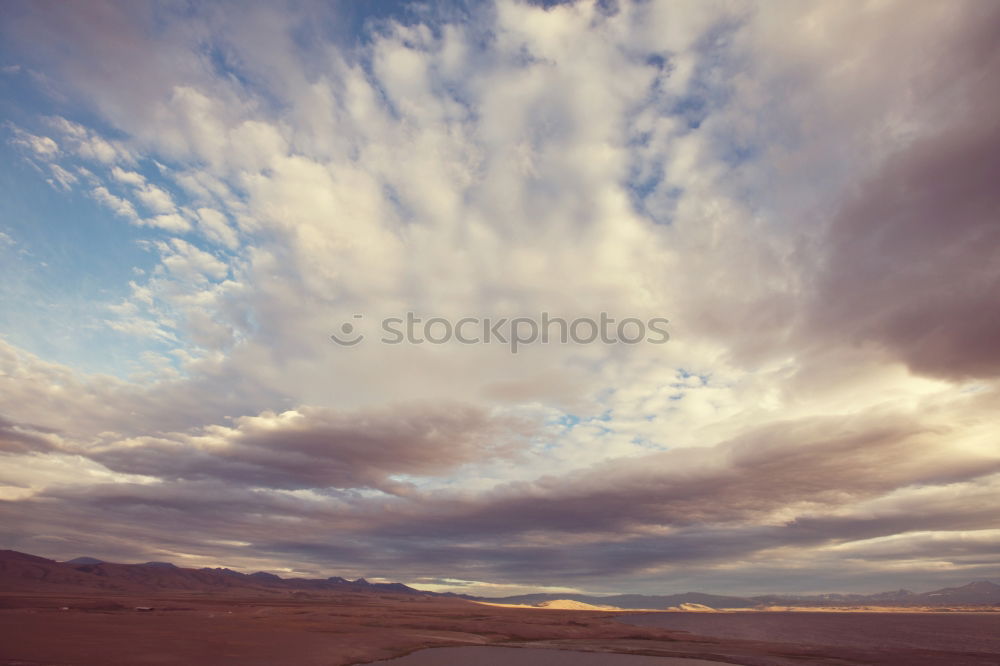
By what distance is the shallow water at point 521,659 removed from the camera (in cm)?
4625

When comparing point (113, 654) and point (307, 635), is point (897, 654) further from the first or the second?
point (113, 654)

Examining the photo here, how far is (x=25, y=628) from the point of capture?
154 ft

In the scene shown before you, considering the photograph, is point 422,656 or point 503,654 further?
point 503,654

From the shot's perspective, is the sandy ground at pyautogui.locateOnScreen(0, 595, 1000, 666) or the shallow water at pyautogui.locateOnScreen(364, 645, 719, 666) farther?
the shallow water at pyautogui.locateOnScreen(364, 645, 719, 666)

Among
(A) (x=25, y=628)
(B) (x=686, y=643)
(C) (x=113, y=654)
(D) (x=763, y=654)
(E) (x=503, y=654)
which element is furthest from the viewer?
(B) (x=686, y=643)

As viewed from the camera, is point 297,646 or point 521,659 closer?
point 297,646

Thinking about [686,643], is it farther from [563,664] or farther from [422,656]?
[422,656]

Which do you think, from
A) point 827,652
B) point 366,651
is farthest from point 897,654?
point 366,651

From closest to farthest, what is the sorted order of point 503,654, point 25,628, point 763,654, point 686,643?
point 25,628, point 503,654, point 763,654, point 686,643

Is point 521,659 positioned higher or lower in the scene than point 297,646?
lower

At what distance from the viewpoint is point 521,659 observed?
51125mm

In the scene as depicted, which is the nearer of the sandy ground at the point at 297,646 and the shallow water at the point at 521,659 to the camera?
the sandy ground at the point at 297,646

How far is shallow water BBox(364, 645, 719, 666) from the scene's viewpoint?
1821 inches

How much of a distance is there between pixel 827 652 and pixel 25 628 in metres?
82.8
